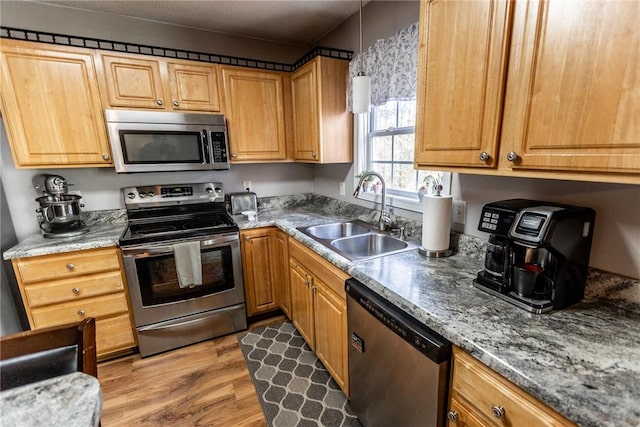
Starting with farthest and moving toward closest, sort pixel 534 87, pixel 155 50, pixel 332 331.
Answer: pixel 155 50 → pixel 332 331 → pixel 534 87

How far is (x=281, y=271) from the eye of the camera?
7.89ft

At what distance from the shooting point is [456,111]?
3.65ft

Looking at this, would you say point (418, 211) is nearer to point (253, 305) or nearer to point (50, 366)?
point (253, 305)

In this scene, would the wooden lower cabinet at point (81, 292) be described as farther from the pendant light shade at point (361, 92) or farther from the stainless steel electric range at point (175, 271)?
the pendant light shade at point (361, 92)

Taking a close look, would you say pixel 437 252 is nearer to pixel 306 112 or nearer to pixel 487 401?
pixel 487 401

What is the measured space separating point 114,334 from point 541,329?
8.07 ft

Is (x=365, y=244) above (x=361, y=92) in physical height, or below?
below

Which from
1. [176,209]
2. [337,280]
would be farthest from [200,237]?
[337,280]

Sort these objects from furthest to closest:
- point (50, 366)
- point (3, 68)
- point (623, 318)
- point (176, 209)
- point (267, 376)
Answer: point (176, 209), point (267, 376), point (3, 68), point (623, 318), point (50, 366)

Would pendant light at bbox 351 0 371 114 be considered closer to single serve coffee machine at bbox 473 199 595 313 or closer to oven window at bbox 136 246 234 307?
single serve coffee machine at bbox 473 199 595 313

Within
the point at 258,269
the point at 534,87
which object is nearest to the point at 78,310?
the point at 258,269

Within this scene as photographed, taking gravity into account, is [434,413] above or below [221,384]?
above

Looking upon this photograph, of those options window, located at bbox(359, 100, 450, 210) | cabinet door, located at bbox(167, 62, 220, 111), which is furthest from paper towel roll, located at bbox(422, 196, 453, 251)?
cabinet door, located at bbox(167, 62, 220, 111)

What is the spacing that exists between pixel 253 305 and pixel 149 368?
80cm
